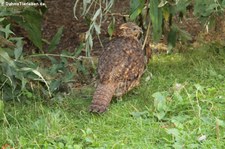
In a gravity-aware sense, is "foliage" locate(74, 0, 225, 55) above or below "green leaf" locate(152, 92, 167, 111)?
above

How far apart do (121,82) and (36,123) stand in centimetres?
91

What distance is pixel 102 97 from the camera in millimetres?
4629

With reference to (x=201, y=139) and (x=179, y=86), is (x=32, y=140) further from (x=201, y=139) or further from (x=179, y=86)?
(x=179, y=86)

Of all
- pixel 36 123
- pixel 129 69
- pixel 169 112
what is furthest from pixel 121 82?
pixel 36 123

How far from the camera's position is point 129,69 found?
500cm

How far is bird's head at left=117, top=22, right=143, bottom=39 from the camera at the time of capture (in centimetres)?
533

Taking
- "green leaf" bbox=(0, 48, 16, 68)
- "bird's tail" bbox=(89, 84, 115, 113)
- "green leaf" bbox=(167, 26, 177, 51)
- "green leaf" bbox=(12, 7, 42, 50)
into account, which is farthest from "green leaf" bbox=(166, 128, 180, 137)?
"green leaf" bbox=(12, 7, 42, 50)

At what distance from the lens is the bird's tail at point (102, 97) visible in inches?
178

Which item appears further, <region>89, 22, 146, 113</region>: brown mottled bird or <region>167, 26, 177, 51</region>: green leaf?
<region>167, 26, 177, 51</region>: green leaf

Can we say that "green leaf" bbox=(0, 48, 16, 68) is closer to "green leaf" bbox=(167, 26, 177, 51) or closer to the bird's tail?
the bird's tail

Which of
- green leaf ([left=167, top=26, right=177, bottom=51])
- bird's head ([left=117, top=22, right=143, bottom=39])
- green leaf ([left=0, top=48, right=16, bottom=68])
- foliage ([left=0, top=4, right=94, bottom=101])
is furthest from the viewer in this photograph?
green leaf ([left=167, top=26, right=177, bottom=51])

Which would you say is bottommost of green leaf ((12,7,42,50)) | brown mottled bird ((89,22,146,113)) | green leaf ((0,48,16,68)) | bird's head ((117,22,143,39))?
brown mottled bird ((89,22,146,113))

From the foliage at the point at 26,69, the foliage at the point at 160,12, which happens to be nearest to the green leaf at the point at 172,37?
the foliage at the point at 160,12

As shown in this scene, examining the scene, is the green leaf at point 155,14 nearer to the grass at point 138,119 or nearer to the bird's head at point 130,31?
the bird's head at point 130,31
